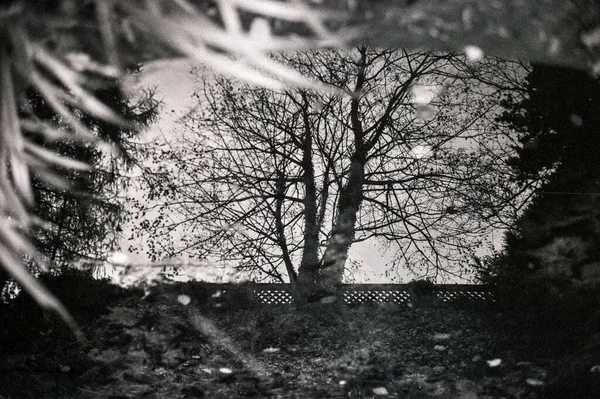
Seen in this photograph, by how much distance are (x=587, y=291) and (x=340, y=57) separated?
5668 mm

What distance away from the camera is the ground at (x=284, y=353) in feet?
16.0

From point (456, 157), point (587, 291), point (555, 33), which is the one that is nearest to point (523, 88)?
point (456, 157)

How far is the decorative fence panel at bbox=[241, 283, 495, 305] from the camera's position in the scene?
868cm

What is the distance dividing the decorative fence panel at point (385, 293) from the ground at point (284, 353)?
1.27 ft

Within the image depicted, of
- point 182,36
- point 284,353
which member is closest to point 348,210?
point 284,353

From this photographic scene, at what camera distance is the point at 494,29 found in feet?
5.64

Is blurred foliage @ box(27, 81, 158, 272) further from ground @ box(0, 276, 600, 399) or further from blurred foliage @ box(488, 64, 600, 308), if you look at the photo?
blurred foliage @ box(488, 64, 600, 308)

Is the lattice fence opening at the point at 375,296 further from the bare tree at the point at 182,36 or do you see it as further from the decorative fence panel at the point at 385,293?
the bare tree at the point at 182,36

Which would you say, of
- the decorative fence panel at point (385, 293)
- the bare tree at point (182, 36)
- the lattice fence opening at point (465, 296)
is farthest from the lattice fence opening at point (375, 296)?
the bare tree at point (182, 36)

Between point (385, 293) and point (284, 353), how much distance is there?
3.45m

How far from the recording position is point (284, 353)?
6480 mm

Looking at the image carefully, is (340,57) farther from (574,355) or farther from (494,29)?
(494,29)

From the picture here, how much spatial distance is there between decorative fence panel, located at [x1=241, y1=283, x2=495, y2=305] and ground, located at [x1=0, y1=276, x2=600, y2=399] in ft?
1.27

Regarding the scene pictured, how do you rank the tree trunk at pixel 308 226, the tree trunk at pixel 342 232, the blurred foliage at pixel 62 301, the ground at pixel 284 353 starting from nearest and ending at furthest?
1. the ground at pixel 284 353
2. the blurred foliage at pixel 62 301
3. the tree trunk at pixel 342 232
4. the tree trunk at pixel 308 226
